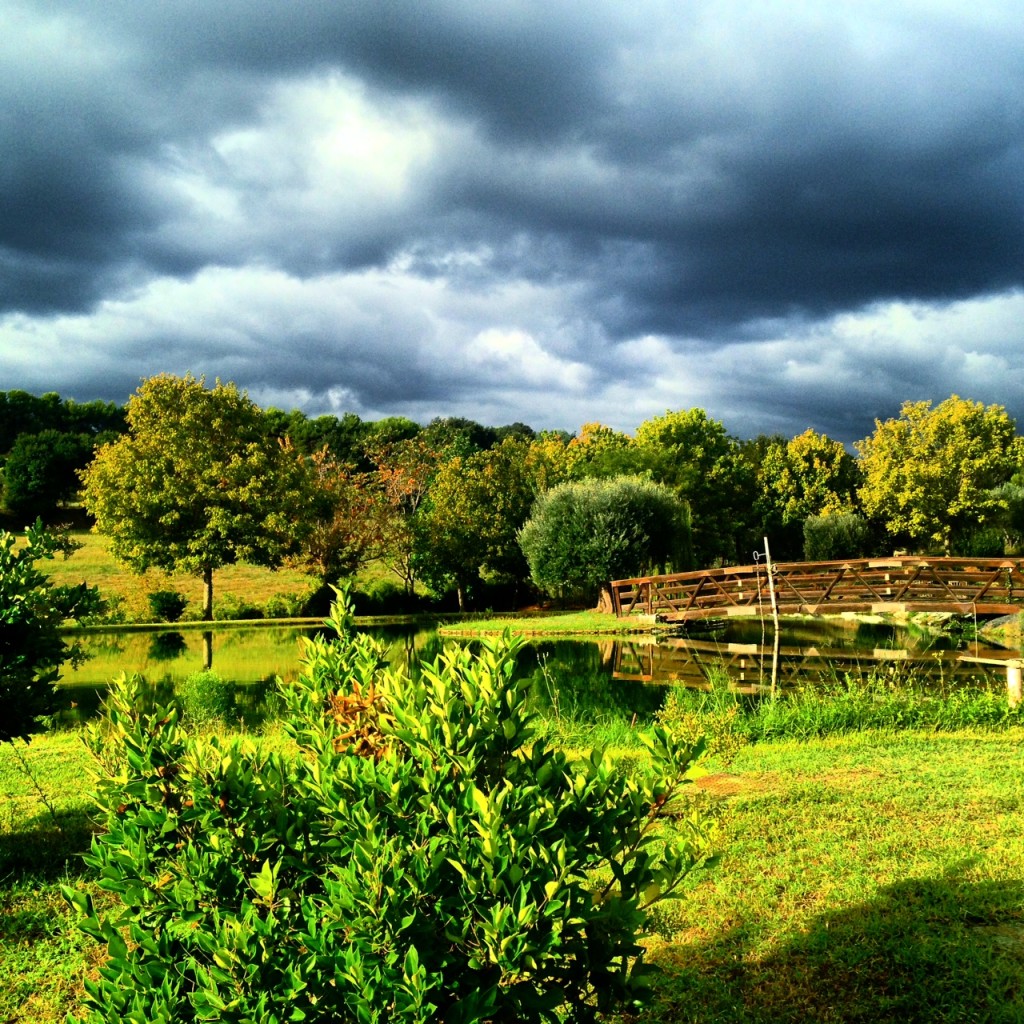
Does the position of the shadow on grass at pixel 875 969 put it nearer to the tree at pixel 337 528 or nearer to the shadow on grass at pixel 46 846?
the shadow on grass at pixel 46 846

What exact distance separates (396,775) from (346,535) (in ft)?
114

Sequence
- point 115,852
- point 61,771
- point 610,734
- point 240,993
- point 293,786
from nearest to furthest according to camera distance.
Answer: point 240,993 < point 115,852 < point 293,786 < point 61,771 < point 610,734

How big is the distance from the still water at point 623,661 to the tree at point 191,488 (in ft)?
12.4

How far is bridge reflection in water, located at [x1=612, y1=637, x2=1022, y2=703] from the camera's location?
15680mm

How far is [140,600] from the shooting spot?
3538 cm

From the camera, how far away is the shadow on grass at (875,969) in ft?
12.3

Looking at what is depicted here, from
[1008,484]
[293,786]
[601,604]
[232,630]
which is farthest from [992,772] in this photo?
[1008,484]

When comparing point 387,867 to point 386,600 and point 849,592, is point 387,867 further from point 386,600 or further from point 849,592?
point 386,600

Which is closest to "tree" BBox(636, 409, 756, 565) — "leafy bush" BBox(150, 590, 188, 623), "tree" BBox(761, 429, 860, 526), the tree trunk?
"tree" BBox(761, 429, 860, 526)

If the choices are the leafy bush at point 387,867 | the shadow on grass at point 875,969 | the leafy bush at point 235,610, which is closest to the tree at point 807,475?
the leafy bush at point 235,610

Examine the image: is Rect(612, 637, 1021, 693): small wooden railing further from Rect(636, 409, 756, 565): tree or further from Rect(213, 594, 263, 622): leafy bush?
Rect(636, 409, 756, 565): tree

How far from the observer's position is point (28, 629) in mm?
6000

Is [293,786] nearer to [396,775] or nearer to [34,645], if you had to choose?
[396,775]

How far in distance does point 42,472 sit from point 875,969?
2353 inches
